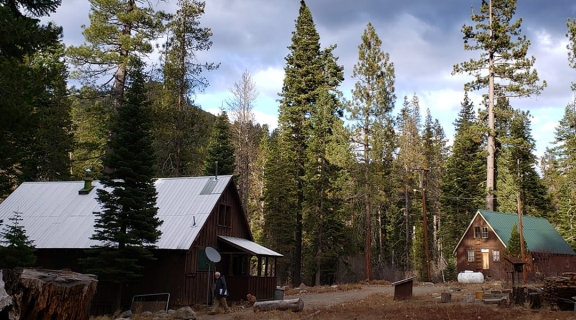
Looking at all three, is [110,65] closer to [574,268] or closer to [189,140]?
[189,140]

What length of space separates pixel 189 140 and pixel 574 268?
118ft

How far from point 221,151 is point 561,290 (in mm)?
27184

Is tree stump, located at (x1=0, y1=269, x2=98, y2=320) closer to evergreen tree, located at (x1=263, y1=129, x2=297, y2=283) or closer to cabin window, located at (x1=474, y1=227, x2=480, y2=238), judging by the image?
evergreen tree, located at (x1=263, y1=129, x2=297, y2=283)

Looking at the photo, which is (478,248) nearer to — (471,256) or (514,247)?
(471,256)

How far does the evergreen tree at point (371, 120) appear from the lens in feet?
130

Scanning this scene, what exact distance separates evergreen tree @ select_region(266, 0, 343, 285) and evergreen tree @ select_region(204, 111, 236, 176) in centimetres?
534

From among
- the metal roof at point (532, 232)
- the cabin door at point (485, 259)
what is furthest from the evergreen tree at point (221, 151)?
the cabin door at point (485, 259)

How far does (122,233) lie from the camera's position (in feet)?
66.5

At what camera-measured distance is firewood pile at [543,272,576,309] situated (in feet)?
56.1

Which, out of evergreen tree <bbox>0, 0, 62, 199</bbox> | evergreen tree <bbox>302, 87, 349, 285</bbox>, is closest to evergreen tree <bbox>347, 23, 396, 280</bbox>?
evergreen tree <bbox>302, 87, 349, 285</bbox>

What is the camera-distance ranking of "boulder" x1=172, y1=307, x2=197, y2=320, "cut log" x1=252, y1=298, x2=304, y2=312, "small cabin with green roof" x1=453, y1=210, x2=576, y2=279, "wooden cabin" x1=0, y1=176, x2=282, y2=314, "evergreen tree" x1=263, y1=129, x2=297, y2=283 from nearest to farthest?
"boulder" x1=172, y1=307, x2=197, y2=320, "cut log" x1=252, y1=298, x2=304, y2=312, "wooden cabin" x1=0, y1=176, x2=282, y2=314, "evergreen tree" x1=263, y1=129, x2=297, y2=283, "small cabin with green roof" x1=453, y1=210, x2=576, y2=279

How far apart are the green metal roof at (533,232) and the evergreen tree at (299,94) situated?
16.7m

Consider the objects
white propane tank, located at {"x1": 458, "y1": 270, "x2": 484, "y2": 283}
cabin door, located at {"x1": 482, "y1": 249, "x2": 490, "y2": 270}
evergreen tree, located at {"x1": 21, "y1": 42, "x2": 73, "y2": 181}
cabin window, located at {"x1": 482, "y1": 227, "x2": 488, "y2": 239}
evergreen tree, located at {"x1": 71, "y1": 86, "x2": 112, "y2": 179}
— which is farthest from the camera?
cabin door, located at {"x1": 482, "y1": 249, "x2": 490, "y2": 270}

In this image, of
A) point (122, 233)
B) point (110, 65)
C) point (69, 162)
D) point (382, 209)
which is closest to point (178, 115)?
point (110, 65)
